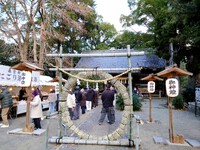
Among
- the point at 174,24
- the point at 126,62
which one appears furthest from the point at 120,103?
the point at 126,62

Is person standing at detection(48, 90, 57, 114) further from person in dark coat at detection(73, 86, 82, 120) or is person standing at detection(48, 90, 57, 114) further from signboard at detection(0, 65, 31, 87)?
signboard at detection(0, 65, 31, 87)

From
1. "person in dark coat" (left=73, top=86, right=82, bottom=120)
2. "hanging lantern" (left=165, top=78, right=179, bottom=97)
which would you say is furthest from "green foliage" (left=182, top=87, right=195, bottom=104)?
"hanging lantern" (left=165, top=78, right=179, bottom=97)

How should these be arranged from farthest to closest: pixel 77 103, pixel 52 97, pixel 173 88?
pixel 52 97 < pixel 77 103 < pixel 173 88

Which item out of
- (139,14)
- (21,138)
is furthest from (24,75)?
(139,14)

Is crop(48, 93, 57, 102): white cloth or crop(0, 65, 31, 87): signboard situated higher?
crop(0, 65, 31, 87): signboard

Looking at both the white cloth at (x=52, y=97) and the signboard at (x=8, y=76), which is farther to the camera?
the white cloth at (x=52, y=97)

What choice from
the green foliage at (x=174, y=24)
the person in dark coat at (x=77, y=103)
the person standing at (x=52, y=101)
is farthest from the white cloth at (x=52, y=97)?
the green foliage at (x=174, y=24)

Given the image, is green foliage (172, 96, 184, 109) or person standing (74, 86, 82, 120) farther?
green foliage (172, 96, 184, 109)

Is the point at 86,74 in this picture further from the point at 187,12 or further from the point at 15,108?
the point at 187,12

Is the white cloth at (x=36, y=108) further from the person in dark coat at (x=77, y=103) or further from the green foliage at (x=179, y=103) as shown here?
the green foliage at (x=179, y=103)

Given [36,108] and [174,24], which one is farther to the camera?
[174,24]

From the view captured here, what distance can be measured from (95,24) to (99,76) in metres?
26.8

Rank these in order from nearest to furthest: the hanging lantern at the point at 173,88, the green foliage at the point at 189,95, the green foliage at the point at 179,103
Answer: the hanging lantern at the point at 173,88 → the green foliage at the point at 179,103 → the green foliage at the point at 189,95

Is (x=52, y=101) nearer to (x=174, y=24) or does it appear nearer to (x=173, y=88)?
(x=173, y=88)
